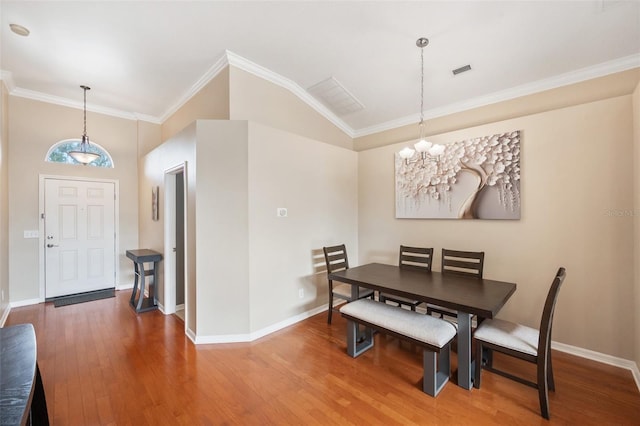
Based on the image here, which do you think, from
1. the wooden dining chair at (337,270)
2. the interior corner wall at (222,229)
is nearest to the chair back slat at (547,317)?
the wooden dining chair at (337,270)

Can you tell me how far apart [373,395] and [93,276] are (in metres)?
5.33

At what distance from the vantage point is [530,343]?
201 cm

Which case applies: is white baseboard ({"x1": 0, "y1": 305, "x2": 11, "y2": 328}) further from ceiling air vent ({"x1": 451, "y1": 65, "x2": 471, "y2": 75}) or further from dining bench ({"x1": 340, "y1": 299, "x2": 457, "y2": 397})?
ceiling air vent ({"x1": 451, "y1": 65, "x2": 471, "y2": 75})

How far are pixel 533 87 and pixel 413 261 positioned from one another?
2546 millimetres

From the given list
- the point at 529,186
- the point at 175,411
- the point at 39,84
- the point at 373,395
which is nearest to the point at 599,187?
the point at 529,186

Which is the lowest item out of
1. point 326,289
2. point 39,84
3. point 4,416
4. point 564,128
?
point 326,289

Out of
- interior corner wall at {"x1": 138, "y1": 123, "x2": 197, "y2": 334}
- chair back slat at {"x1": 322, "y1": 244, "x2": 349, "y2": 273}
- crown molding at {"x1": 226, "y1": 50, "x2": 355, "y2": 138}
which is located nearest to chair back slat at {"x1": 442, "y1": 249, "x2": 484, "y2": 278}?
chair back slat at {"x1": 322, "y1": 244, "x2": 349, "y2": 273}

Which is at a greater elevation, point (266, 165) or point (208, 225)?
point (266, 165)

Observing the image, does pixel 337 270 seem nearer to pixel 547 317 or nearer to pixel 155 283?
pixel 547 317

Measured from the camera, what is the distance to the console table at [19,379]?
102 cm

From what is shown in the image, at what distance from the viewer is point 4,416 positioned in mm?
977

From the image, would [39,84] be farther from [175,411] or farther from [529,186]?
[529,186]

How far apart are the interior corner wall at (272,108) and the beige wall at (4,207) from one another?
11.1 ft

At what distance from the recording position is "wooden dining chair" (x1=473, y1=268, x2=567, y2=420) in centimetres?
188
